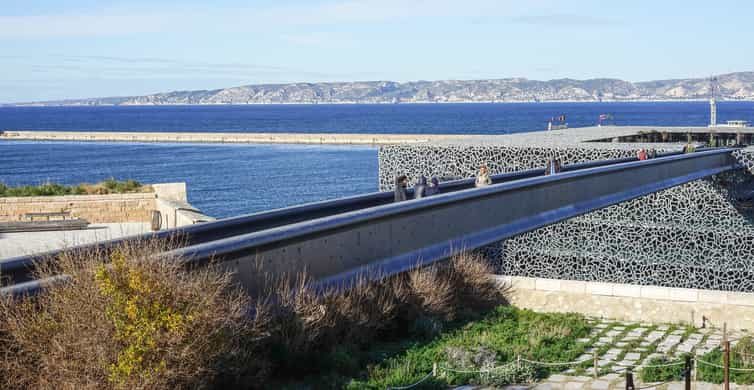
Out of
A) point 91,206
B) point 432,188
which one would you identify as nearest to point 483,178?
point 432,188

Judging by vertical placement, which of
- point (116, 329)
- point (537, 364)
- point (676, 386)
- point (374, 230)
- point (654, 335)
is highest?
point (374, 230)

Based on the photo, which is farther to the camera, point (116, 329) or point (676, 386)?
point (676, 386)

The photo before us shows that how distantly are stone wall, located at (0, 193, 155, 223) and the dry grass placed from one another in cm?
2093

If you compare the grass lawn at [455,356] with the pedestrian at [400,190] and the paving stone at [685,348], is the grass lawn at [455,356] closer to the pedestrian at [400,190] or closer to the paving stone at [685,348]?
the paving stone at [685,348]

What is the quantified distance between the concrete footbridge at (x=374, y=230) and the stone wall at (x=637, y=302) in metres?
1.44

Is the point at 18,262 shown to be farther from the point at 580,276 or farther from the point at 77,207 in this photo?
the point at 77,207

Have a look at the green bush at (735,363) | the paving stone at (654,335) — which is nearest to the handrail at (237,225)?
the paving stone at (654,335)

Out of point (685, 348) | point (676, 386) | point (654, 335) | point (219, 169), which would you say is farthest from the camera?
point (219, 169)

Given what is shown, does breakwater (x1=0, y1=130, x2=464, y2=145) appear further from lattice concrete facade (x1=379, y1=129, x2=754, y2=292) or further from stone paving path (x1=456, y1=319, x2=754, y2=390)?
stone paving path (x1=456, y1=319, x2=754, y2=390)

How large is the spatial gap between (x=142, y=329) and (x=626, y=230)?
60.8ft

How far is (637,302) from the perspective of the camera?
48.9 ft

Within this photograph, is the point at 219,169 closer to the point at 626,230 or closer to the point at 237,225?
the point at 626,230

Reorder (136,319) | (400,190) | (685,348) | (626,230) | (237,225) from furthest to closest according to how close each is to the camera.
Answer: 1. (626,230)
2. (685,348)
3. (400,190)
4. (237,225)
5. (136,319)

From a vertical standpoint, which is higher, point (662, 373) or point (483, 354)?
point (483, 354)
